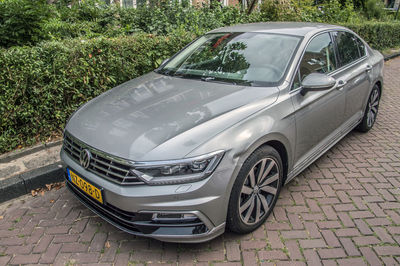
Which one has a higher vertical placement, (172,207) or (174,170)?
(174,170)

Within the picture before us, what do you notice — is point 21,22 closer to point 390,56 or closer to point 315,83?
point 315,83

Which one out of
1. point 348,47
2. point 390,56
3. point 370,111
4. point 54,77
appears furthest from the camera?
point 390,56

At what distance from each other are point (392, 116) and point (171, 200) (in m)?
5.12

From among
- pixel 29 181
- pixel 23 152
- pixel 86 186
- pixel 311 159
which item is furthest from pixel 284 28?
pixel 23 152

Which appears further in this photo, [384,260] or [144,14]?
[144,14]

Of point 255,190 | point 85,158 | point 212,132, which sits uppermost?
point 212,132

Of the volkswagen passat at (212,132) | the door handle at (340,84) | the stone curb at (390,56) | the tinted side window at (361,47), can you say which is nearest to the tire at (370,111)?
the tinted side window at (361,47)

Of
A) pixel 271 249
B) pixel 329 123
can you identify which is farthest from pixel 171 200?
pixel 329 123

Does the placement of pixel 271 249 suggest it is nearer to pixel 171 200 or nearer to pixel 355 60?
pixel 171 200

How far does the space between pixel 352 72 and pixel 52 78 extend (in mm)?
3715

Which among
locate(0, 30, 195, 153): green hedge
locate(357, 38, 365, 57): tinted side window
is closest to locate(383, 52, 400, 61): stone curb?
locate(357, 38, 365, 57): tinted side window

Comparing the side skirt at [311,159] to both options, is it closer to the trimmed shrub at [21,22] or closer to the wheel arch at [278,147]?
the wheel arch at [278,147]

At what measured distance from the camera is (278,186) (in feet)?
9.47

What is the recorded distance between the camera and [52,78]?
4.00m
